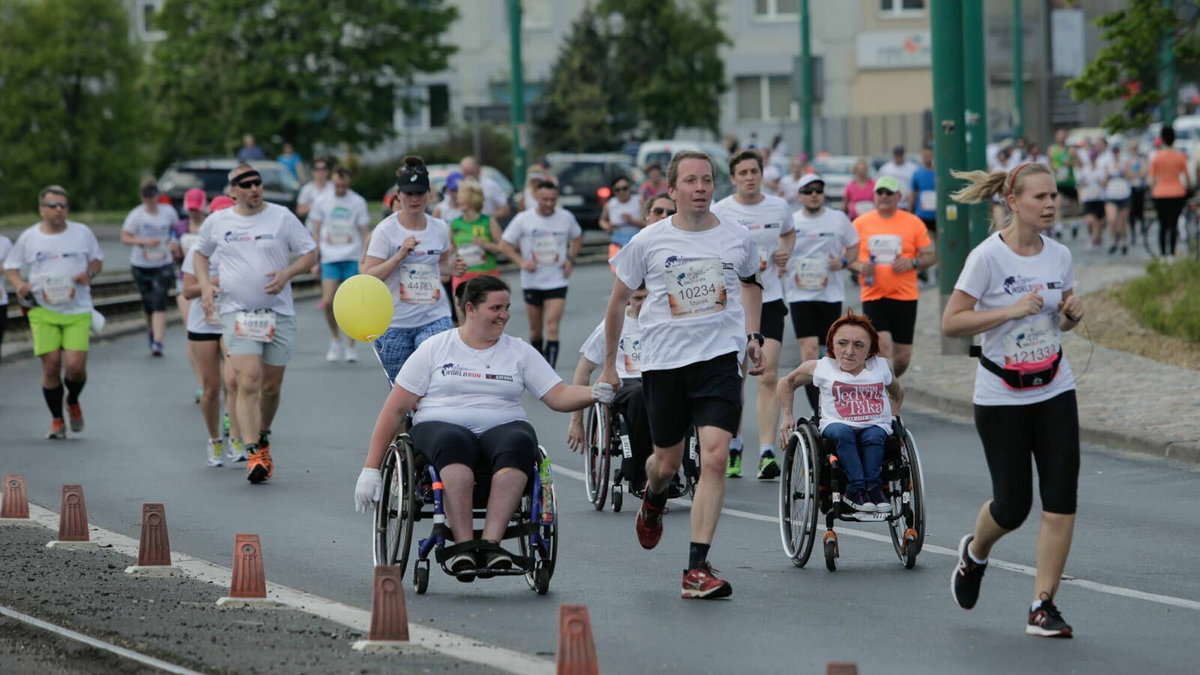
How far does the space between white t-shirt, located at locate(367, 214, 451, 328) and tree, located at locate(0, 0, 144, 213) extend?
40.3 m

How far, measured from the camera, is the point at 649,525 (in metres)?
9.81

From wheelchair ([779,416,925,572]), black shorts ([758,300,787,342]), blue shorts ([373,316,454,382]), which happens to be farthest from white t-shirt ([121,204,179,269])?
wheelchair ([779,416,925,572])

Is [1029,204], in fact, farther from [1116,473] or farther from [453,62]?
[453,62]

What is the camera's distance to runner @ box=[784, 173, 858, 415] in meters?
14.4

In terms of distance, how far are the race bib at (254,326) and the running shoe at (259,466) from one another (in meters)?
0.70

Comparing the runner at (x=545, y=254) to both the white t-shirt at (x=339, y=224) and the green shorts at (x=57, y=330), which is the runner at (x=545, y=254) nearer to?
the white t-shirt at (x=339, y=224)

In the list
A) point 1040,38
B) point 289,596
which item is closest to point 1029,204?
point 289,596

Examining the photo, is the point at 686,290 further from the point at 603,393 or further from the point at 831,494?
the point at 831,494

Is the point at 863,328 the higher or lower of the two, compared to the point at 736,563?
higher

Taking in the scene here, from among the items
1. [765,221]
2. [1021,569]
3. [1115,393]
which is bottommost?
[1115,393]

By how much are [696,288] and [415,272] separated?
4.18 meters

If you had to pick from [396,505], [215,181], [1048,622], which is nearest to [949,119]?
[396,505]

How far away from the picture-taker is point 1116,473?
13500 mm

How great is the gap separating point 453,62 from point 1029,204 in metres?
66.7
